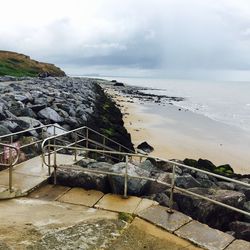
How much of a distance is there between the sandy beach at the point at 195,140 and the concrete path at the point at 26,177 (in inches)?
406

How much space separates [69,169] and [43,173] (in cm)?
75

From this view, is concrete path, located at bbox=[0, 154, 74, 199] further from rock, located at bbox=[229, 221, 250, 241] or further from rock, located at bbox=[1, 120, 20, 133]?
rock, located at bbox=[229, 221, 250, 241]

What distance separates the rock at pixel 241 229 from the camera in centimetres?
651

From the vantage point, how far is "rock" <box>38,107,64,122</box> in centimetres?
1554

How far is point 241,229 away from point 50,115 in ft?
34.8

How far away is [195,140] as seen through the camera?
2370cm

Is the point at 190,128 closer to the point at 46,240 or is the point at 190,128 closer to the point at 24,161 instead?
the point at 24,161

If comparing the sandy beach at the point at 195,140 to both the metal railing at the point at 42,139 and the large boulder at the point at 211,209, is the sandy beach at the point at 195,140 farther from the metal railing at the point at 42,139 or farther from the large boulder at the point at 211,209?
the large boulder at the point at 211,209

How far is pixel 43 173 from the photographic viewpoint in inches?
311

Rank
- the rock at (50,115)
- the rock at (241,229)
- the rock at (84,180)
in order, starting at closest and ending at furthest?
the rock at (241,229), the rock at (84,180), the rock at (50,115)

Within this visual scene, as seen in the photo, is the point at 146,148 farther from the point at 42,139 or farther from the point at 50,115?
the point at 42,139

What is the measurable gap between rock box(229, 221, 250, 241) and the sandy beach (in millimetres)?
10618

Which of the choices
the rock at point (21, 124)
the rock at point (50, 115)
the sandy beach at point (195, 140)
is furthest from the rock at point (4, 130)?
the sandy beach at point (195, 140)

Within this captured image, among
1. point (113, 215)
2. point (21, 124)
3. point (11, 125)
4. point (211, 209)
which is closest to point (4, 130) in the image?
point (11, 125)
